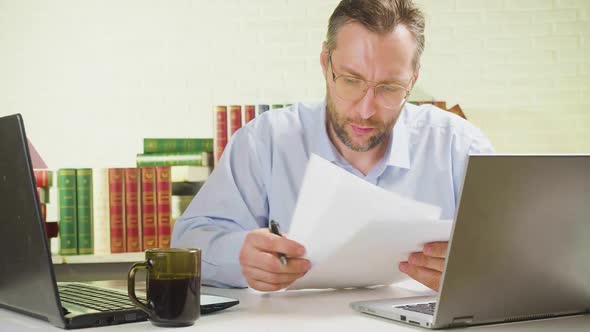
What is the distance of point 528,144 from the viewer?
133 inches

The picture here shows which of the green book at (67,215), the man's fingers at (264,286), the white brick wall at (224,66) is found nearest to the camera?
the man's fingers at (264,286)

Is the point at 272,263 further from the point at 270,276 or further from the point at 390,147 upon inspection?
the point at 390,147

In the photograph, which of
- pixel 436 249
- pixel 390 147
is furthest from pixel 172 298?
pixel 390 147

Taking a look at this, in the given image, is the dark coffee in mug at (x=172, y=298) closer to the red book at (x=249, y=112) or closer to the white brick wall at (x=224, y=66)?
the red book at (x=249, y=112)

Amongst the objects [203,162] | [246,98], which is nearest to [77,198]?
[203,162]

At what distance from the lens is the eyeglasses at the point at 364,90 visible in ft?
5.87

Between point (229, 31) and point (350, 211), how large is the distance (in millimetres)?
2383

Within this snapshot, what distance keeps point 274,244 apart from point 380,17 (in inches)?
30.5

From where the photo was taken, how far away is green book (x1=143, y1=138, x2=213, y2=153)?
10.3 feet

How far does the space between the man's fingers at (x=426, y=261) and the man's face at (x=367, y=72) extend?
0.60 meters

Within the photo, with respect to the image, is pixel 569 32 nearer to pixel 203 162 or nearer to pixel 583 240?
pixel 203 162

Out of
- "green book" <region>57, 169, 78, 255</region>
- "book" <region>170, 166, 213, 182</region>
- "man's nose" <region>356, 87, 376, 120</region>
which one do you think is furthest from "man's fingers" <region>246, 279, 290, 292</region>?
"green book" <region>57, 169, 78, 255</region>

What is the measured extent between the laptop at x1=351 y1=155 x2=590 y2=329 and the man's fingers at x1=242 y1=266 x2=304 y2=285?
0.79 ft

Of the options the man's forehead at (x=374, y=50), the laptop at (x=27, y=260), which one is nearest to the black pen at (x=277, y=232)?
the laptop at (x=27, y=260)
